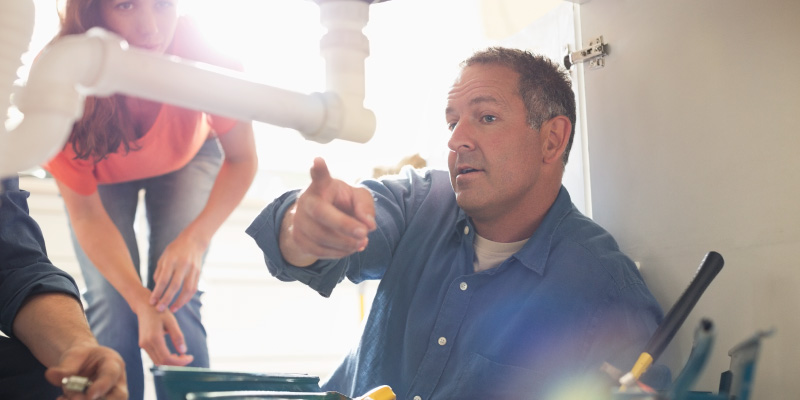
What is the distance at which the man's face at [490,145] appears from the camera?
2.67 ft

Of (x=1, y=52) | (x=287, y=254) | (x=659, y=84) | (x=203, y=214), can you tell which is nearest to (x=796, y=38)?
(x=659, y=84)

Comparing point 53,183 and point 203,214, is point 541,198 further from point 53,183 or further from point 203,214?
point 53,183

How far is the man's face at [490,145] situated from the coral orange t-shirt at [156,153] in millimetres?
363

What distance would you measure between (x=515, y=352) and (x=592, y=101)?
0.36m

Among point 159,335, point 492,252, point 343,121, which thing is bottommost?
point 159,335

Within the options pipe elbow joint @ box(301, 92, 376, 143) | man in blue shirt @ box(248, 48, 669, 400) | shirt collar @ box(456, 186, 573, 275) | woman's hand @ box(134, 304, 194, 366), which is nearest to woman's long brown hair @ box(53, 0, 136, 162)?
woman's hand @ box(134, 304, 194, 366)

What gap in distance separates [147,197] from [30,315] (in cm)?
38

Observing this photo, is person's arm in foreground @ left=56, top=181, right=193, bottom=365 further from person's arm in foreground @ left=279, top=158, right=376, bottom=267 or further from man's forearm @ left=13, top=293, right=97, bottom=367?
person's arm in foreground @ left=279, top=158, right=376, bottom=267

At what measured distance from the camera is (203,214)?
3.33 feet

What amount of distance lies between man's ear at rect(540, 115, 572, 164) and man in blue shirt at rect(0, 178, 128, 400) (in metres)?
0.55

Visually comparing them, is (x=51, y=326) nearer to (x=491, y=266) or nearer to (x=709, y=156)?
(x=491, y=266)

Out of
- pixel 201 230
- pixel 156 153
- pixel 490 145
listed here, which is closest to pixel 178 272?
pixel 201 230

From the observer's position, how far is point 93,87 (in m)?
0.32

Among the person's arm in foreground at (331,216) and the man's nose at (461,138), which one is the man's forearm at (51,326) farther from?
the man's nose at (461,138)
